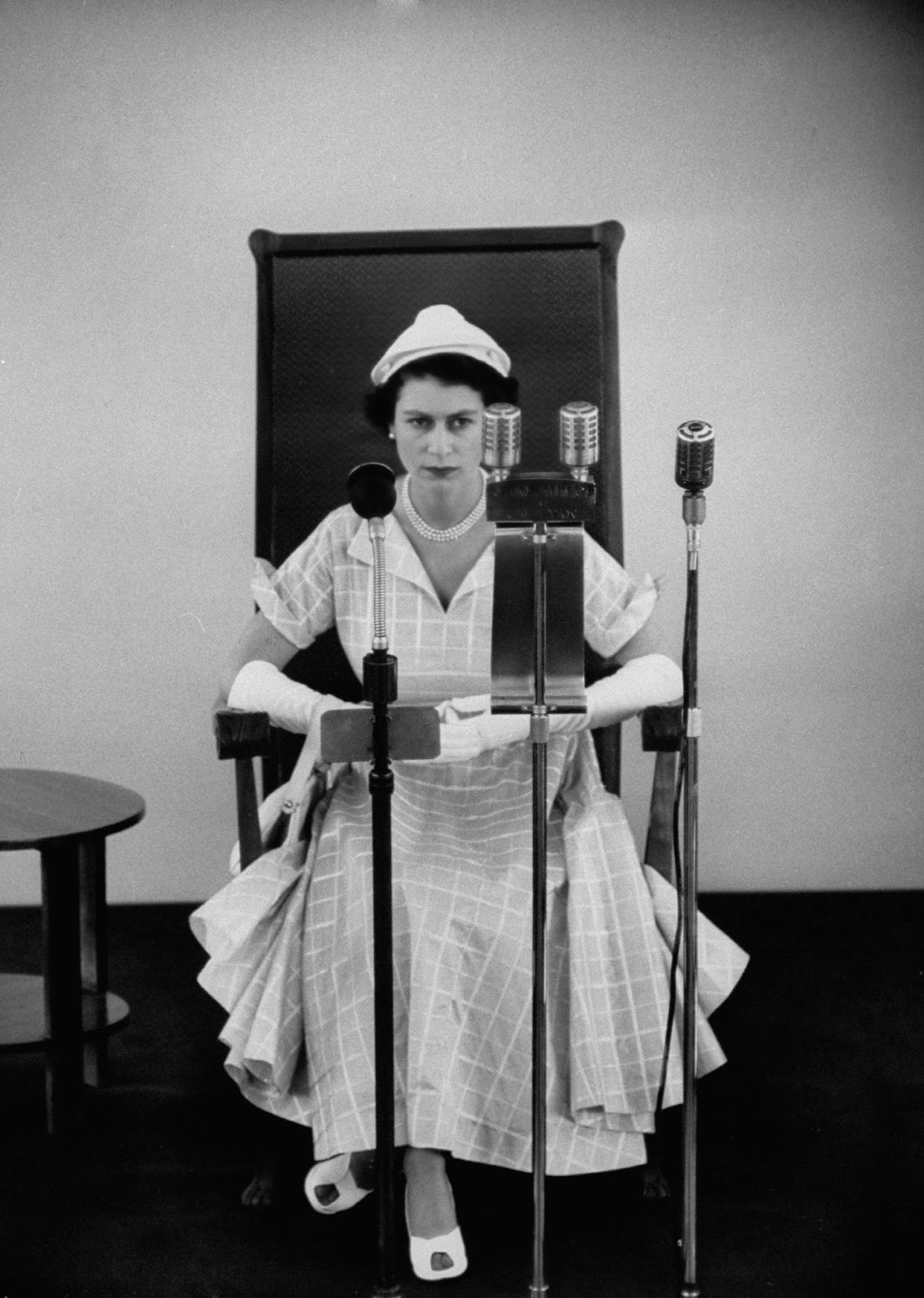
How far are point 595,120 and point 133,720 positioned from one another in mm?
1934

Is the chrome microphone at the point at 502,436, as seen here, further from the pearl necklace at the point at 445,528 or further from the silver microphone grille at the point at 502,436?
the pearl necklace at the point at 445,528

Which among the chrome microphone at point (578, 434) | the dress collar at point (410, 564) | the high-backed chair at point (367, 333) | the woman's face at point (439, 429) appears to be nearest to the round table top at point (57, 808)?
the high-backed chair at point (367, 333)

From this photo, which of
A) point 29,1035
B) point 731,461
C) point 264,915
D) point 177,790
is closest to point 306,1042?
point 264,915

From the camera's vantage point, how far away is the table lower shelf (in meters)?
3.01

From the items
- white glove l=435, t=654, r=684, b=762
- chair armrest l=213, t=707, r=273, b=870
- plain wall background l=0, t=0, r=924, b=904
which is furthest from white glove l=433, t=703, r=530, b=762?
plain wall background l=0, t=0, r=924, b=904

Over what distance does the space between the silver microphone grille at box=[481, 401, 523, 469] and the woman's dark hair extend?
87 centimetres

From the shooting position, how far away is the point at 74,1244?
243cm

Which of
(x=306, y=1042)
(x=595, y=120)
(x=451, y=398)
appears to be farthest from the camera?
(x=595, y=120)

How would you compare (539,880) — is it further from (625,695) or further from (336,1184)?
(336,1184)

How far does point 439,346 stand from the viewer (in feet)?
9.12

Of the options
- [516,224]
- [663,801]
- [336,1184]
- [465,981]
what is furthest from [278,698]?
[516,224]

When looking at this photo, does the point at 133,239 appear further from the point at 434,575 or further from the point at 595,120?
the point at 434,575

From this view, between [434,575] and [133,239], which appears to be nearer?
[434,575]

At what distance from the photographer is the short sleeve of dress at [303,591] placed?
286 centimetres
